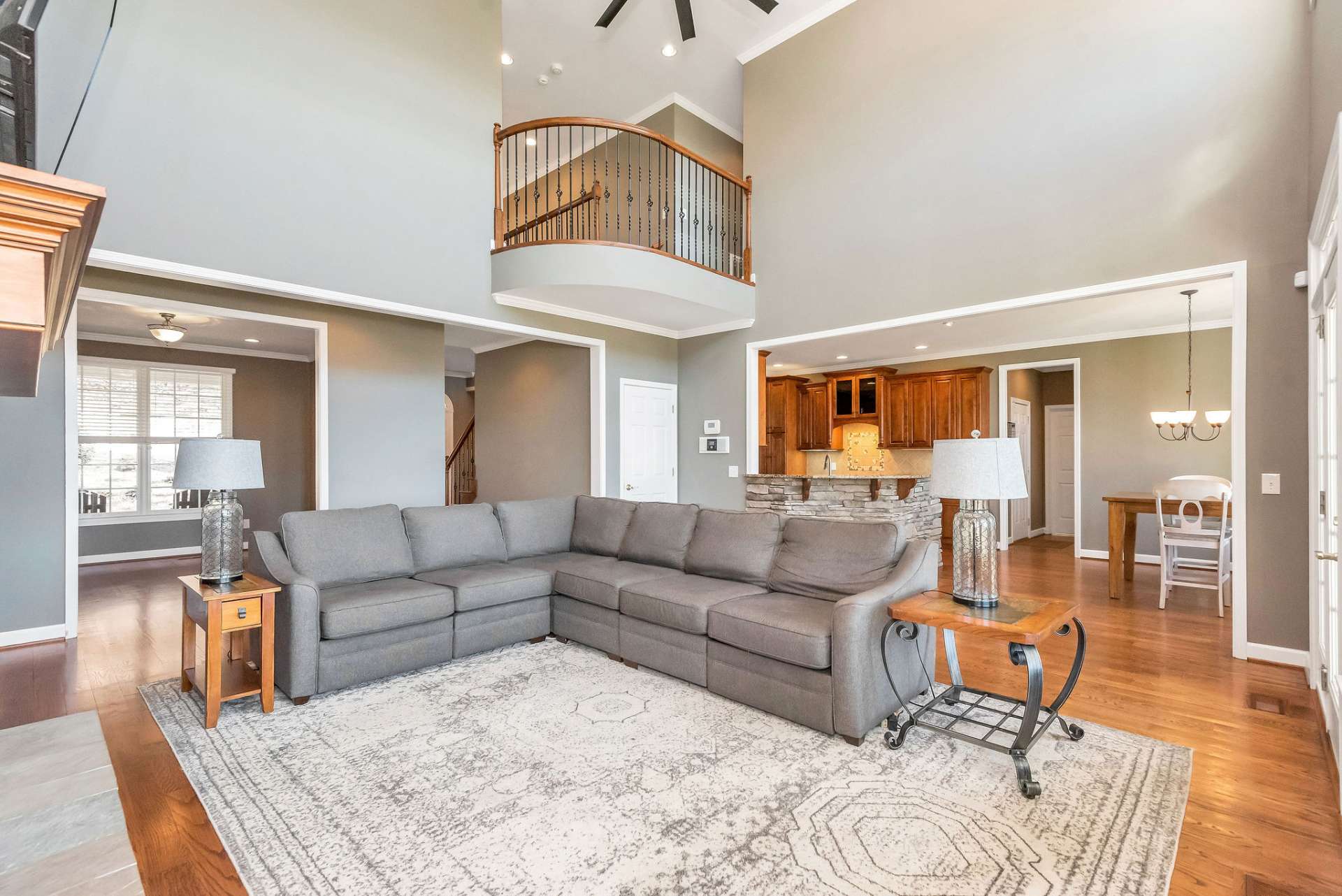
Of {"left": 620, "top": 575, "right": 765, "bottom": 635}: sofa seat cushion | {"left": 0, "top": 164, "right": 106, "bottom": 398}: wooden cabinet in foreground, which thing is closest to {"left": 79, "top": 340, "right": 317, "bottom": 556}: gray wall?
{"left": 620, "top": 575, "right": 765, "bottom": 635}: sofa seat cushion

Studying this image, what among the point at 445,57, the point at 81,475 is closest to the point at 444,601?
the point at 445,57

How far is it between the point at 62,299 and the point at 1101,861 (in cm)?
277

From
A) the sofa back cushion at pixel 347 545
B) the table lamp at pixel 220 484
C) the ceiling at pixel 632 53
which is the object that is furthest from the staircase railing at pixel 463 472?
the table lamp at pixel 220 484

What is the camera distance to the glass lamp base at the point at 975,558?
8.78ft

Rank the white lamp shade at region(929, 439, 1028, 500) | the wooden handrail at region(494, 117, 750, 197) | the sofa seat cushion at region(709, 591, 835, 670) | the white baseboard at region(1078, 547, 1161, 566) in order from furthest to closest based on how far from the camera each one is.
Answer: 1. the white baseboard at region(1078, 547, 1161, 566)
2. the wooden handrail at region(494, 117, 750, 197)
3. the sofa seat cushion at region(709, 591, 835, 670)
4. the white lamp shade at region(929, 439, 1028, 500)

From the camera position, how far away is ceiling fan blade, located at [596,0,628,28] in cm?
527

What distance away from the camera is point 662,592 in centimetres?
353

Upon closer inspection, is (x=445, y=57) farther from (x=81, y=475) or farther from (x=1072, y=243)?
(x=81, y=475)

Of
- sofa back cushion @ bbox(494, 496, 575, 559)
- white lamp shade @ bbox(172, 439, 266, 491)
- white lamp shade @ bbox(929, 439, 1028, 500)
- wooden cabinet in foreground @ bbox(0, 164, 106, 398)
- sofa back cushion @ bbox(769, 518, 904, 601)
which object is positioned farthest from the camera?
sofa back cushion @ bbox(494, 496, 575, 559)

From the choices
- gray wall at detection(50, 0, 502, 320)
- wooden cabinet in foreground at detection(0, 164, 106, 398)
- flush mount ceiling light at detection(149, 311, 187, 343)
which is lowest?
wooden cabinet in foreground at detection(0, 164, 106, 398)

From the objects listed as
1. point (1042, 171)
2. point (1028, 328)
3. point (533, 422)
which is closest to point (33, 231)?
point (1042, 171)

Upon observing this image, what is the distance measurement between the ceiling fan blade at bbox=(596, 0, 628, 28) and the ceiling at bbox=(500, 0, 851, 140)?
Answer: 1.07 feet

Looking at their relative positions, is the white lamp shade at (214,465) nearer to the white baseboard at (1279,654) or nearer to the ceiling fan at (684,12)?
the ceiling fan at (684,12)

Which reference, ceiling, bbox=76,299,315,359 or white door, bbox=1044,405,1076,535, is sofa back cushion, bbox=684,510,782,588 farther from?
white door, bbox=1044,405,1076,535
